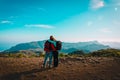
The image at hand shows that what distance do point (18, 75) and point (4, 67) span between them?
127 inches

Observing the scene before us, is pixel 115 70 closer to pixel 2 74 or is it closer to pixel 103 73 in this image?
pixel 103 73

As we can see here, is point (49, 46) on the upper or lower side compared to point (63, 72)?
upper

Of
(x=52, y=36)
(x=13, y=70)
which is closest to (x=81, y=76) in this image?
(x=52, y=36)

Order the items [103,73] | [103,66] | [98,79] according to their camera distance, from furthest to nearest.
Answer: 1. [103,66]
2. [103,73]
3. [98,79]

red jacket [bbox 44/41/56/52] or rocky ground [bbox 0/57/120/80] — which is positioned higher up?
red jacket [bbox 44/41/56/52]

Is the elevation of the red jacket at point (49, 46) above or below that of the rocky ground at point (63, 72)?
above

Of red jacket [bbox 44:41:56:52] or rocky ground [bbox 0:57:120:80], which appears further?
red jacket [bbox 44:41:56:52]

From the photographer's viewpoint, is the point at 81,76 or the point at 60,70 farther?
the point at 60,70

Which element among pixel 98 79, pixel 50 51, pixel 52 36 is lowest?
pixel 98 79

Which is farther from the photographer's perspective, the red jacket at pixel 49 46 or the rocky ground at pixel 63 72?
the red jacket at pixel 49 46

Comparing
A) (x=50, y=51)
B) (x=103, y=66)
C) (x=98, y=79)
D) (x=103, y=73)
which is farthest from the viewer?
(x=103, y=66)

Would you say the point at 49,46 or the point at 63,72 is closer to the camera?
the point at 63,72

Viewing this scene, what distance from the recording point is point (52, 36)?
16.4 metres

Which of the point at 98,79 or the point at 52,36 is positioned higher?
the point at 52,36
